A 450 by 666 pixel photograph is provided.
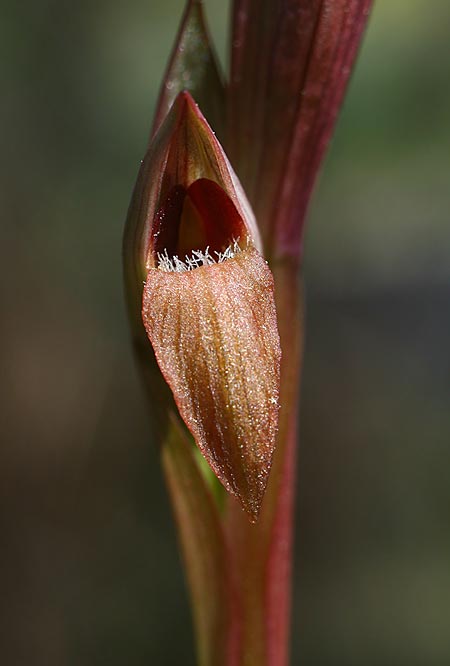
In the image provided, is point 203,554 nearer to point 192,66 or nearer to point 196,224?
point 196,224

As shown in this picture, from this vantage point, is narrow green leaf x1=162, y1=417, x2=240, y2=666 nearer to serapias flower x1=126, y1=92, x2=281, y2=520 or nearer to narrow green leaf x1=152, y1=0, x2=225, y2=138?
serapias flower x1=126, y1=92, x2=281, y2=520

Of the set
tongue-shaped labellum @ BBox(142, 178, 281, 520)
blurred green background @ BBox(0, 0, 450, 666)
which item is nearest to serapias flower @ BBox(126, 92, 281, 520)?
tongue-shaped labellum @ BBox(142, 178, 281, 520)

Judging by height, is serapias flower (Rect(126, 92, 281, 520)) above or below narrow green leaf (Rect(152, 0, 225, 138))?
below
